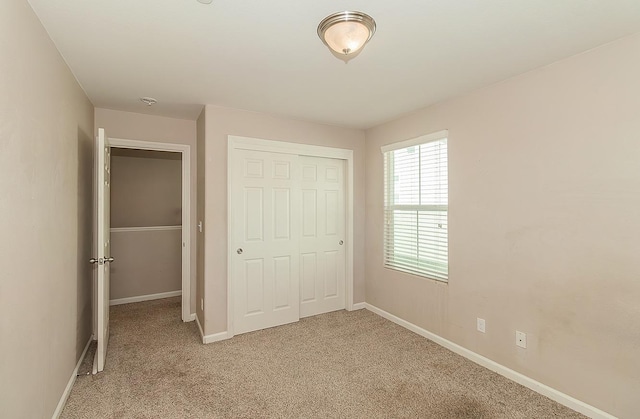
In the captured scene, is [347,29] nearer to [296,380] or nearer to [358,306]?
[296,380]

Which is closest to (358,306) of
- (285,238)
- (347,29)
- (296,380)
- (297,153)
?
(285,238)

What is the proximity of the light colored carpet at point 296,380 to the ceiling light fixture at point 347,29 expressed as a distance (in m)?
2.28

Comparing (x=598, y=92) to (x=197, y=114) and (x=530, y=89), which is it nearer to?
(x=530, y=89)

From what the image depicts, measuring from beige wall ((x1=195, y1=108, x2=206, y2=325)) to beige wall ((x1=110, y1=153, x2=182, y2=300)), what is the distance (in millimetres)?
1490

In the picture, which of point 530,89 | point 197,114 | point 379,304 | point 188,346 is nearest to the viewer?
point 530,89

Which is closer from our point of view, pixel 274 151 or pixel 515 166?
pixel 515 166

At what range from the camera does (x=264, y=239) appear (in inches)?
137

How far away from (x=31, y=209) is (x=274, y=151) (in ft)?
7.25

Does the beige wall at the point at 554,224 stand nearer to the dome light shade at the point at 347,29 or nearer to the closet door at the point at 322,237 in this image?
the closet door at the point at 322,237

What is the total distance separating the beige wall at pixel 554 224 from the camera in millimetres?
1905

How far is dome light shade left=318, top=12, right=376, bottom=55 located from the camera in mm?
1627

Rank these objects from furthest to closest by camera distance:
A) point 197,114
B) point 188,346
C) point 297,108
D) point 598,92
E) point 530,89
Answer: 1. point 197,114
2. point 297,108
3. point 188,346
4. point 530,89
5. point 598,92

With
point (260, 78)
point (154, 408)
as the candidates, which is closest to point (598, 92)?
point (260, 78)

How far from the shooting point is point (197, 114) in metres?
3.45
